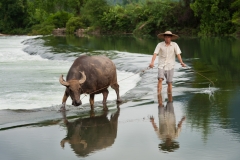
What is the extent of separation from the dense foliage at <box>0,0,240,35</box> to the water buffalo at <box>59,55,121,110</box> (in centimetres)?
3742

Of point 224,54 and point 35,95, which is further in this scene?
point 224,54

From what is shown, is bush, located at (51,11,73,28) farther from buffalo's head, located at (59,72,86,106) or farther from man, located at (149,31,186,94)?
buffalo's head, located at (59,72,86,106)

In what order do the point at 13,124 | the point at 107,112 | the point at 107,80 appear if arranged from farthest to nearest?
the point at 107,80, the point at 107,112, the point at 13,124

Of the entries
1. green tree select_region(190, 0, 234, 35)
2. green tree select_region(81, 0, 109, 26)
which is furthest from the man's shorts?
green tree select_region(81, 0, 109, 26)

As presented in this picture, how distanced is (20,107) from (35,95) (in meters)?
2.22

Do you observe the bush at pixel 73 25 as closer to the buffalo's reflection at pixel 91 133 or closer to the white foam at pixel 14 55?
the white foam at pixel 14 55

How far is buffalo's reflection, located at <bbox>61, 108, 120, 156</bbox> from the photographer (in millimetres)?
8169

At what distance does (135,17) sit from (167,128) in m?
56.6

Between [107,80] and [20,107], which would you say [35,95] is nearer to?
[20,107]

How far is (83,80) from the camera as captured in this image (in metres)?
10.6

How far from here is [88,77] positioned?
11.3 meters

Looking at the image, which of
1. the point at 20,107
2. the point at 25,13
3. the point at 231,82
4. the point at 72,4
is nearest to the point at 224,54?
the point at 231,82

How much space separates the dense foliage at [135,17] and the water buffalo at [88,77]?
37416 mm

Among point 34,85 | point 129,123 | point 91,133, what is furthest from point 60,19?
point 91,133
